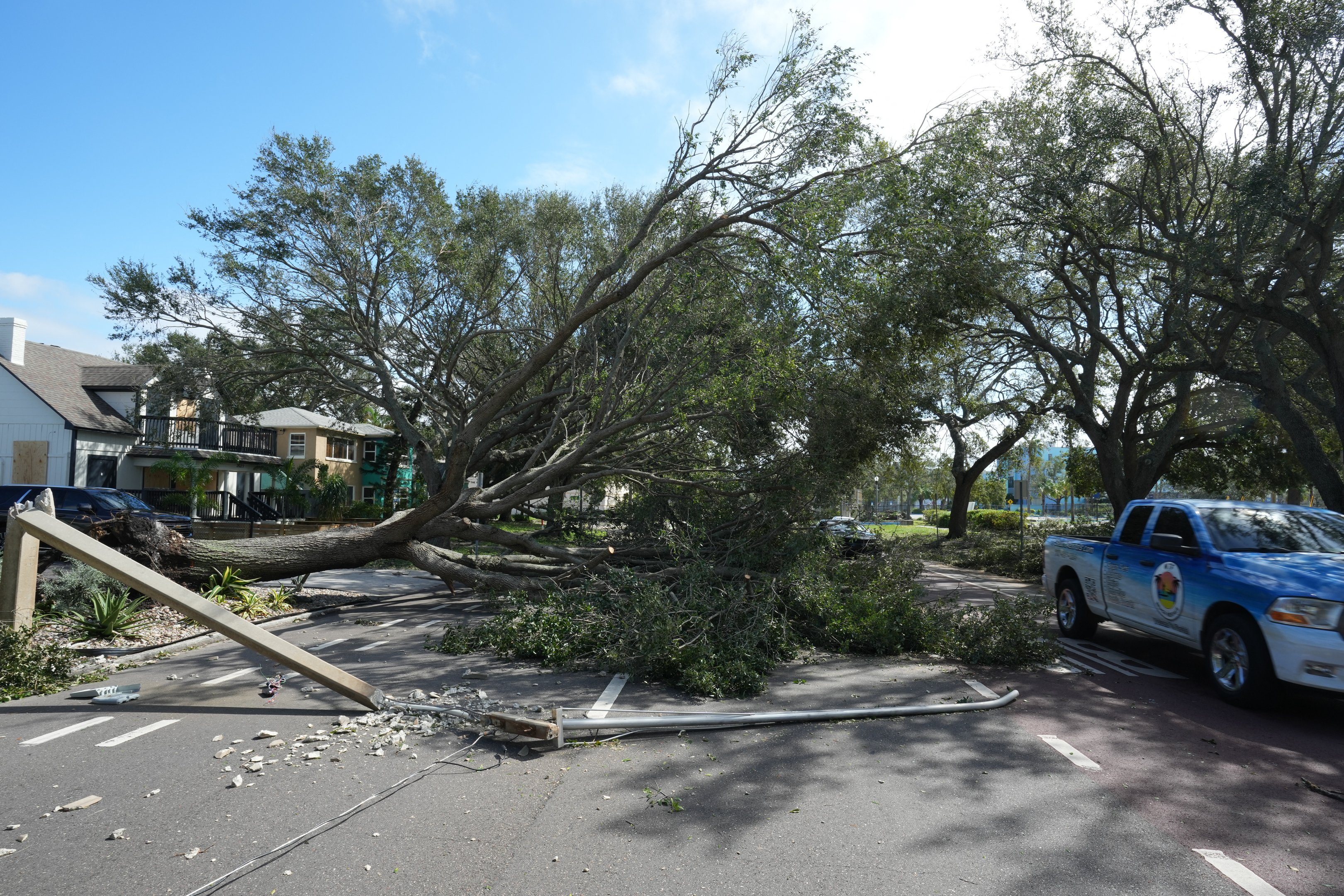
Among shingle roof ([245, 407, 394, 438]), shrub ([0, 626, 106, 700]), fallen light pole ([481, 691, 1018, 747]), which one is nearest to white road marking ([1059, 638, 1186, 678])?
fallen light pole ([481, 691, 1018, 747])

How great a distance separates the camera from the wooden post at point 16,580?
730 centimetres

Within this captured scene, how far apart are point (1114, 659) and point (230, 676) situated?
963cm

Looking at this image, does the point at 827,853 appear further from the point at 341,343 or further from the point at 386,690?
the point at 341,343

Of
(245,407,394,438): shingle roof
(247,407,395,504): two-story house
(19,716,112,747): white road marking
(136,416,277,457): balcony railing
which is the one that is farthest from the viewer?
(247,407,395,504): two-story house

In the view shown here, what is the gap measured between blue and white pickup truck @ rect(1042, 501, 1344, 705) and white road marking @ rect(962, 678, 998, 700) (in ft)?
6.49

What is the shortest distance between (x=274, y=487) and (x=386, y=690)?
35.5 m

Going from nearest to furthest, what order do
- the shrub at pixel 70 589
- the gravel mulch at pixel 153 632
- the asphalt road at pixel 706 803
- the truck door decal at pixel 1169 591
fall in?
the asphalt road at pixel 706 803, the truck door decal at pixel 1169 591, the gravel mulch at pixel 153 632, the shrub at pixel 70 589

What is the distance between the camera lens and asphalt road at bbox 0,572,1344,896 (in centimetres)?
389

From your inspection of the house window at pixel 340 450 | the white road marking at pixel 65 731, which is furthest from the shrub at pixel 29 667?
the house window at pixel 340 450

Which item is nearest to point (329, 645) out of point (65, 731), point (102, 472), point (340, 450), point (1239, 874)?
point (65, 731)

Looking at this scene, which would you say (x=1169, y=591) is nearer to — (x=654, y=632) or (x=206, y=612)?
(x=654, y=632)

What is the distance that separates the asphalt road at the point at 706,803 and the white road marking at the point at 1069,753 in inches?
2.9

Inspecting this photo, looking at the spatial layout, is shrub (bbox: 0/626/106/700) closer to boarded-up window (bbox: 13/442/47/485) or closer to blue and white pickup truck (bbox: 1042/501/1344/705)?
blue and white pickup truck (bbox: 1042/501/1344/705)

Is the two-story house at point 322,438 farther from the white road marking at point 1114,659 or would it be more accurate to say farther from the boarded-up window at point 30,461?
the white road marking at point 1114,659
